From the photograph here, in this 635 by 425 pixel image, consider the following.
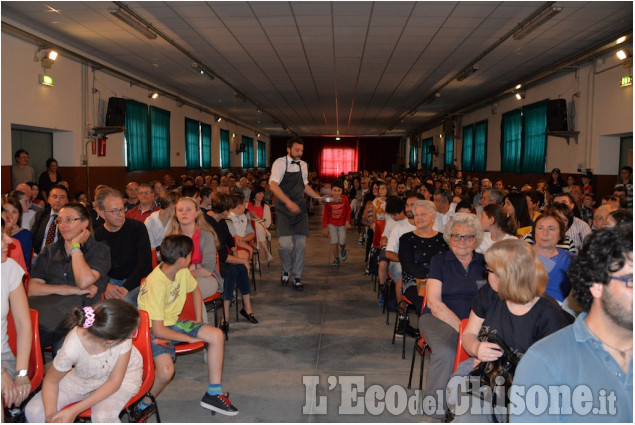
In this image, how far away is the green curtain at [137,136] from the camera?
12.5 meters

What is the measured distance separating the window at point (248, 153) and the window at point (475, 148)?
12.8 m

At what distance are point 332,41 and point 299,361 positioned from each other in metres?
5.94

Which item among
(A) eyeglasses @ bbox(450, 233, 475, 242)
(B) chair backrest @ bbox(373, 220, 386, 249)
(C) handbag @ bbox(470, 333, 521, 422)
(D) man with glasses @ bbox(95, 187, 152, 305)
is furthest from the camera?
A: (B) chair backrest @ bbox(373, 220, 386, 249)

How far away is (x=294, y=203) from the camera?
6809 mm

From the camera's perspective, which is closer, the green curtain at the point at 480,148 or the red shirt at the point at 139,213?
the red shirt at the point at 139,213

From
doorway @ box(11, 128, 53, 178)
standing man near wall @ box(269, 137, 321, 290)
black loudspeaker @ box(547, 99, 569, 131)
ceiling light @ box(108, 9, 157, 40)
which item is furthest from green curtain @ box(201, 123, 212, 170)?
standing man near wall @ box(269, 137, 321, 290)

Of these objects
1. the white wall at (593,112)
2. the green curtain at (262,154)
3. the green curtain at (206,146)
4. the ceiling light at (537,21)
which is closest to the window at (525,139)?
the white wall at (593,112)

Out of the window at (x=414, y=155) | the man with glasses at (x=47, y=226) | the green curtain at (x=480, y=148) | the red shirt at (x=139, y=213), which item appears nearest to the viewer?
the man with glasses at (x=47, y=226)

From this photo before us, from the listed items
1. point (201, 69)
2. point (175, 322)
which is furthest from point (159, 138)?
point (175, 322)

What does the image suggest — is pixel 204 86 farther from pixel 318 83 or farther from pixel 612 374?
pixel 612 374

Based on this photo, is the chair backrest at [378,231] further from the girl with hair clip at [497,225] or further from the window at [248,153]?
the window at [248,153]

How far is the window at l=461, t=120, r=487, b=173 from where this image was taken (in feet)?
58.1

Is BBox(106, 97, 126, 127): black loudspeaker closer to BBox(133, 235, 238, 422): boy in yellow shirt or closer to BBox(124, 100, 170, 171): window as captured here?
BBox(124, 100, 170, 171): window

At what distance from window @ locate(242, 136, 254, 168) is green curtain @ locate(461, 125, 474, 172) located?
12.8 metres
